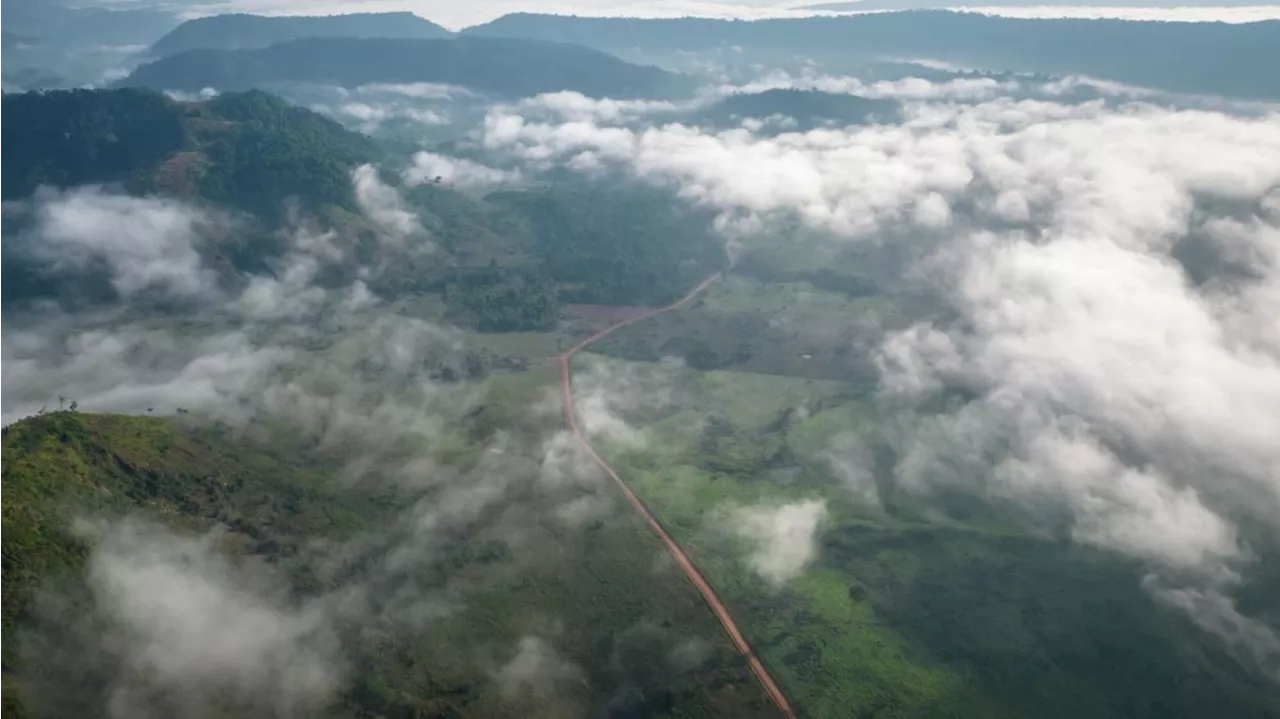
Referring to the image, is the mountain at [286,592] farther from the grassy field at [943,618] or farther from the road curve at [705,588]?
the grassy field at [943,618]

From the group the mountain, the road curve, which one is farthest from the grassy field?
the mountain

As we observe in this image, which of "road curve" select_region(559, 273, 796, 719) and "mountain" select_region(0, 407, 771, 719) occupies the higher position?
"mountain" select_region(0, 407, 771, 719)

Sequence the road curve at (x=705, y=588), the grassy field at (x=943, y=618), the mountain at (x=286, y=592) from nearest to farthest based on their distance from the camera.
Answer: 1. the mountain at (x=286, y=592)
2. the grassy field at (x=943, y=618)
3. the road curve at (x=705, y=588)

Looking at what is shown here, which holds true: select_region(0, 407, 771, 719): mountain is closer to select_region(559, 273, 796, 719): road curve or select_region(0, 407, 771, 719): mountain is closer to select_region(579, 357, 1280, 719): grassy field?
select_region(559, 273, 796, 719): road curve

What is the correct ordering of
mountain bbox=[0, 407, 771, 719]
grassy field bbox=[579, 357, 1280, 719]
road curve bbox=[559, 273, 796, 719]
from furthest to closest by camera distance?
1. road curve bbox=[559, 273, 796, 719]
2. grassy field bbox=[579, 357, 1280, 719]
3. mountain bbox=[0, 407, 771, 719]

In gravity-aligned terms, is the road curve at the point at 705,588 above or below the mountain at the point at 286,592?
below

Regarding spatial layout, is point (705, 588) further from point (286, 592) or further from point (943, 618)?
point (286, 592)

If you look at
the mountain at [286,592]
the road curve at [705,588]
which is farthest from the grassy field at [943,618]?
the mountain at [286,592]

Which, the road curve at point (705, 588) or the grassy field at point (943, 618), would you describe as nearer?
the grassy field at point (943, 618)

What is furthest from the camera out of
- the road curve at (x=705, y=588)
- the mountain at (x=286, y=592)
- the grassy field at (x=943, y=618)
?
the road curve at (x=705, y=588)

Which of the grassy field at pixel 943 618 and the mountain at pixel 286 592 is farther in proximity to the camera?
the grassy field at pixel 943 618
